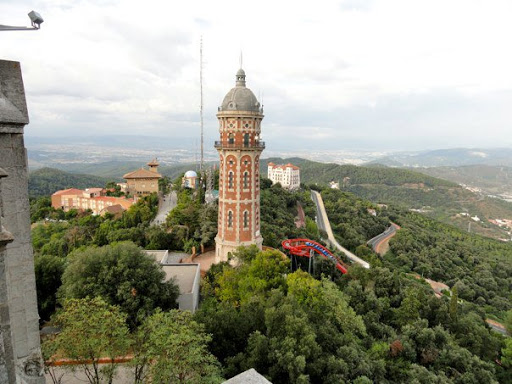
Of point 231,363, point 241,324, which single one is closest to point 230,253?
point 241,324

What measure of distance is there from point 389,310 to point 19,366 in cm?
2998

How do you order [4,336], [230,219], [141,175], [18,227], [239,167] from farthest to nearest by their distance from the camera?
[141,175] < [230,219] < [239,167] < [18,227] < [4,336]

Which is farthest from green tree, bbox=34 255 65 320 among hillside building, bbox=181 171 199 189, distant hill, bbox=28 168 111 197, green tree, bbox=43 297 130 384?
distant hill, bbox=28 168 111 197

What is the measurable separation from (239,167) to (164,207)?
31163 mm

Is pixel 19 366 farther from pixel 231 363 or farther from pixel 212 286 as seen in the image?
pixel 212 286

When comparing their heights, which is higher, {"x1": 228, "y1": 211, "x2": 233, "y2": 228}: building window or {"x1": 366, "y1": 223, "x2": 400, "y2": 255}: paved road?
{"x1": 228, "y1": 211, "x2": 233, "y2": 228}: building window

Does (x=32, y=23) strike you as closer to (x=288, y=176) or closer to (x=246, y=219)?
(x=246, y=219)

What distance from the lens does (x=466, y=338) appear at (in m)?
29.5

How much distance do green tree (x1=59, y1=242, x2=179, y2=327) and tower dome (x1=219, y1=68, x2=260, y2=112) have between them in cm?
1507

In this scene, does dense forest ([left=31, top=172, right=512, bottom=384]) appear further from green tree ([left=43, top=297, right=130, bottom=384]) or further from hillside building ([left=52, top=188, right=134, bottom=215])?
hillside building ([left=52, top=188, right=134, bottom=215])

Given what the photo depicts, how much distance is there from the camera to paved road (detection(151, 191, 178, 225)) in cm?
4854

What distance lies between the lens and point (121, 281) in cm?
1953

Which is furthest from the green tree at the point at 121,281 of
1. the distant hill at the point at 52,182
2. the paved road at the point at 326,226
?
the distant hill at the point at 52,182

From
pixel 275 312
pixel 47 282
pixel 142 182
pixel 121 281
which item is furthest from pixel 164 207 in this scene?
pixel 275 312
